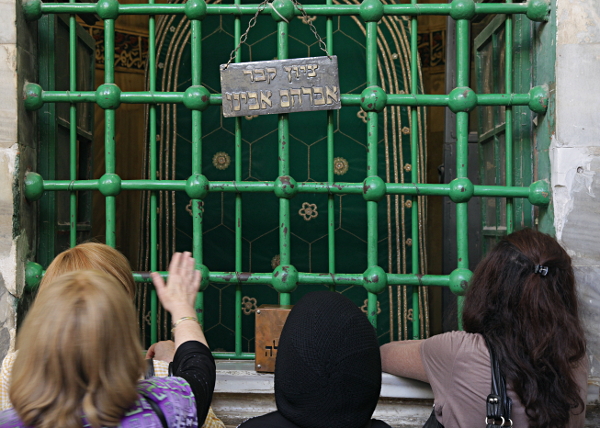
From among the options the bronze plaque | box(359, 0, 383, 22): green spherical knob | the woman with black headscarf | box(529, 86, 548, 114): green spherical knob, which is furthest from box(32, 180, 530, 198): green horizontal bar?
the woman with black headscarf

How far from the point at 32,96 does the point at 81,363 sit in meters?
1.00

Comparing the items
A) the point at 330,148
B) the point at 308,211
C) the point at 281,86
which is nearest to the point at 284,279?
the point at 330,148

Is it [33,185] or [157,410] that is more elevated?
[33,185]

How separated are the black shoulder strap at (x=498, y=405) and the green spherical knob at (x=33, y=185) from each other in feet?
4.02

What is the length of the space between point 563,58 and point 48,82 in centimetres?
145

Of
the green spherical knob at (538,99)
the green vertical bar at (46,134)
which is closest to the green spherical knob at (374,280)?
the green spherical knob at (538,99)

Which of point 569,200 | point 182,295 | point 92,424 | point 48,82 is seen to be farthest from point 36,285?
point 569,200

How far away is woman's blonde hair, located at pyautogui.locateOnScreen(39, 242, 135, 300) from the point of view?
1.01 meters

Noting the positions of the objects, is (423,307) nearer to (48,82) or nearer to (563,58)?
(563,58)

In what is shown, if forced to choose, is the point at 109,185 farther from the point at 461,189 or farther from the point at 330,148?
the point at 461,189

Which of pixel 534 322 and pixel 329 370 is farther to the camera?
pixel 534 322

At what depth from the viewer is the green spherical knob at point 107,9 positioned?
1466 millimetres

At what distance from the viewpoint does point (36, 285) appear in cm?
147

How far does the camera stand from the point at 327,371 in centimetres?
86
